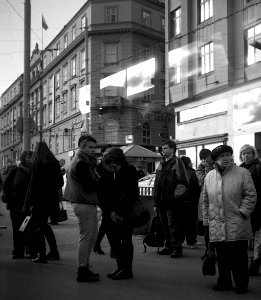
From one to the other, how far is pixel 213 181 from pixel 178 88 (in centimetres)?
2058

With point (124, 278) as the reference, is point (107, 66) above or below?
above

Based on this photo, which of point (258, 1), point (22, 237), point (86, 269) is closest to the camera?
point (86, 269)

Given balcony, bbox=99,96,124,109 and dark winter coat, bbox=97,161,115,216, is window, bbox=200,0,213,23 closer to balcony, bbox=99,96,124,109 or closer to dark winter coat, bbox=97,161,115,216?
balcony, bbox=99,96,124,109

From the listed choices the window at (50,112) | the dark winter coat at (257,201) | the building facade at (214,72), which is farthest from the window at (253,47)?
the window at (50,112)

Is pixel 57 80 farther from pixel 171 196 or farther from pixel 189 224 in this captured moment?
pixel 171 196

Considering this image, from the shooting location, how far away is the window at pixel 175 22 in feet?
84.2

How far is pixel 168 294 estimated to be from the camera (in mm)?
5012

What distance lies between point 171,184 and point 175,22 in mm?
20253

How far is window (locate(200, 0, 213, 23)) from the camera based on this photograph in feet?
75.2

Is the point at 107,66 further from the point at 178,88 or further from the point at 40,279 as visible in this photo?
the point at 40,279

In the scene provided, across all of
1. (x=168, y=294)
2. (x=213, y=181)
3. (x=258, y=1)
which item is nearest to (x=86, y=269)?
(x=168, y=294)

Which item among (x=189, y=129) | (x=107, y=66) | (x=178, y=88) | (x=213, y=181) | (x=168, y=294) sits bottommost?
(x=168, y=294)

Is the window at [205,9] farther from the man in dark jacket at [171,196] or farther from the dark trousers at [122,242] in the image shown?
the dark trousers at [122,242]

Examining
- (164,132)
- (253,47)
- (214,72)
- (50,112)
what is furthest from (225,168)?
(50,112)
